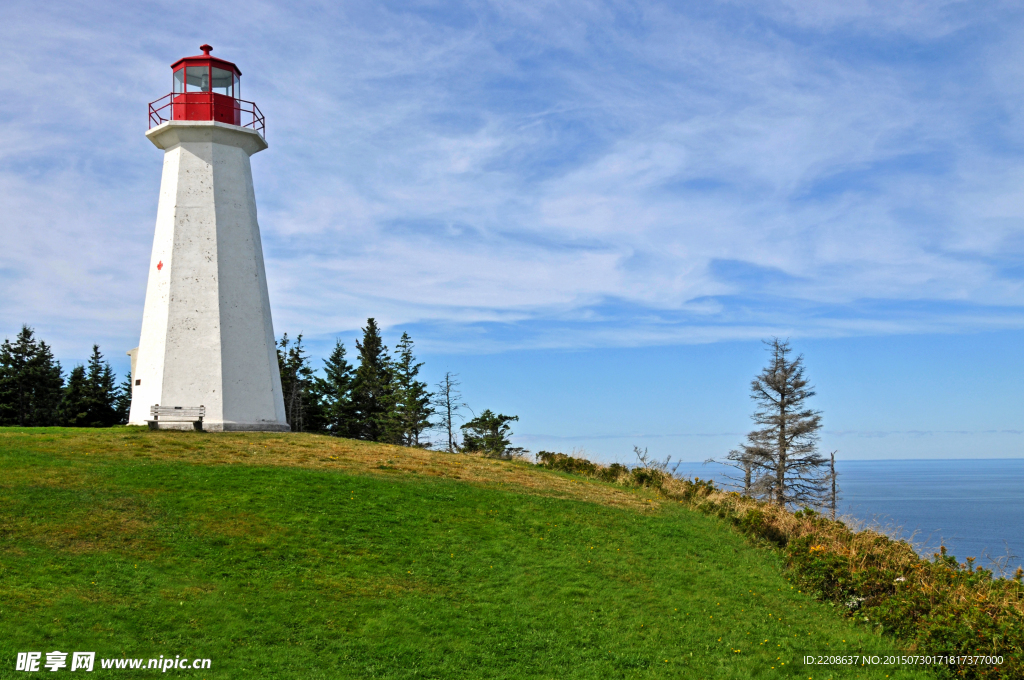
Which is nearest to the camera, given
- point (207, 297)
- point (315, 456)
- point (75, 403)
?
point (315, 456)

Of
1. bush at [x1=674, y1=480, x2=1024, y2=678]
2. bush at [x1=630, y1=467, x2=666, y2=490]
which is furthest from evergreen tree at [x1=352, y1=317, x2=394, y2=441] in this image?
bush at [x1=674, y1=480, x2=1024, y2=678]

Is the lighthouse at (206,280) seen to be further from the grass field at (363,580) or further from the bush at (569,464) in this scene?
the bush at (569,464)

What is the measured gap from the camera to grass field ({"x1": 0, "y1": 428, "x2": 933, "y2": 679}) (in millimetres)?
10562

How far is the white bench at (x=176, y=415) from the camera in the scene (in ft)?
82.3

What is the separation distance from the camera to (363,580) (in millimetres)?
13141

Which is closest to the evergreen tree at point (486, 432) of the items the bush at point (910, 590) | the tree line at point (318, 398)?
the tree line at point (318, 398)

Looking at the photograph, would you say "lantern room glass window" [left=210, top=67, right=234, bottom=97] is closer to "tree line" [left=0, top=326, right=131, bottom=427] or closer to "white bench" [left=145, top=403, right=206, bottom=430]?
"white bench" [left=145, top=403, right=206, bottom=430]

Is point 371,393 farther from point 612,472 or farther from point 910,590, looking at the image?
point 910,590

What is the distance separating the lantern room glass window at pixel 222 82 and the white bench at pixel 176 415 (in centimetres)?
1219

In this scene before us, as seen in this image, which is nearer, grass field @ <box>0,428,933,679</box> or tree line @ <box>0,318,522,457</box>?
grass field @ <box>0,428,933,679</box>

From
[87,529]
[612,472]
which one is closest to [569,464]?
[612,472]

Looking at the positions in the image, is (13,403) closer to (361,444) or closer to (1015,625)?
(361,444)

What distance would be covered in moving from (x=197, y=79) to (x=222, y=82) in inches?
35.4

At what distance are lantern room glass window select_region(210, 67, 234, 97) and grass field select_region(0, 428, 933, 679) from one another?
14.7m
